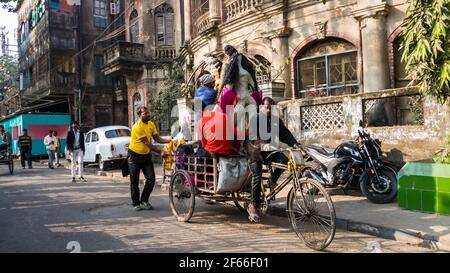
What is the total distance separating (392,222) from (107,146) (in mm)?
12498

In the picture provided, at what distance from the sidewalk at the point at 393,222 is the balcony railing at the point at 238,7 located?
872 cm

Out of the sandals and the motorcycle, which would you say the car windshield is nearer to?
the motorcycle

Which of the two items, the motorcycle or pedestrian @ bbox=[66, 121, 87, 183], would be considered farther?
pedestrian @ bbox=[66, 121, 87, 183]

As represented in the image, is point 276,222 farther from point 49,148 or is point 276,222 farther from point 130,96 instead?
point 130,96

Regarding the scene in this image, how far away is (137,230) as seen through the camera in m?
6.07

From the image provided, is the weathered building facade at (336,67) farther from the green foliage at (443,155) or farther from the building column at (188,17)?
the building column at (188,17)

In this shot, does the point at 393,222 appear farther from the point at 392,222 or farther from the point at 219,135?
the point at 219,135

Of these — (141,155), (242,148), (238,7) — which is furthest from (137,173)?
(238,7)

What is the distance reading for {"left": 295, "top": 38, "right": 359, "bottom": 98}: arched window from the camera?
12.5m

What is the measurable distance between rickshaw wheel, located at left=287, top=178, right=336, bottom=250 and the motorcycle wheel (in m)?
2.62

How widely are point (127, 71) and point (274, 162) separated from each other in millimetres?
19691

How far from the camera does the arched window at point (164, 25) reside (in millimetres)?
23125

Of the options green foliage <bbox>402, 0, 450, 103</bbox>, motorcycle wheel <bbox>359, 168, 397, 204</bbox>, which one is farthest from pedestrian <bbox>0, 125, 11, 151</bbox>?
green foliage <bbox>402, 0, 450, 103</bbox>
